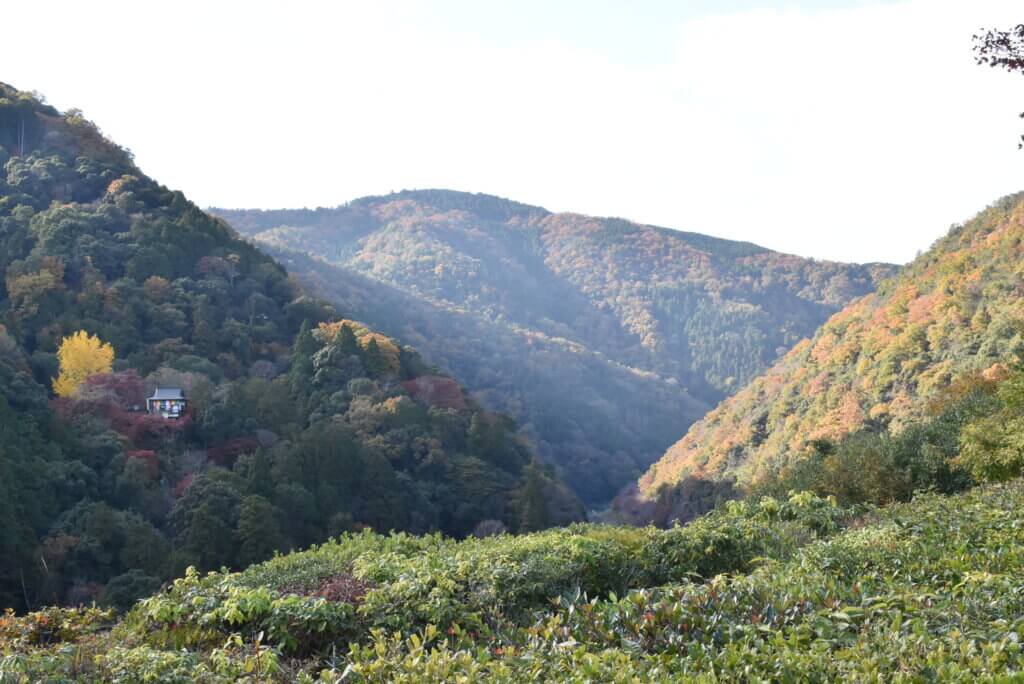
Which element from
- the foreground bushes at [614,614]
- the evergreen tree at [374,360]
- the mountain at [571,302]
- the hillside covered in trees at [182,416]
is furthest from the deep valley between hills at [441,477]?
the mountain at [571,302]

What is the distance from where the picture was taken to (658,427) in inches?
3543

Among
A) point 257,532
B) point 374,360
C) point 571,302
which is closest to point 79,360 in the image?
point 374,360

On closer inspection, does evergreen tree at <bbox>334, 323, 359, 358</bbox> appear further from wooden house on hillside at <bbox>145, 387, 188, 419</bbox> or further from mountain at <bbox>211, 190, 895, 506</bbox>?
mountain at <bbox>211, 190, 895, 506</bbox>

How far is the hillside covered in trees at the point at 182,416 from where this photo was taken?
86.5ft

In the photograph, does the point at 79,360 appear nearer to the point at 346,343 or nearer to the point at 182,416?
the point at 182,416

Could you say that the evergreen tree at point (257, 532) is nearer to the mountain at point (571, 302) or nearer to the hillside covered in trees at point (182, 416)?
the hillside covered in trees at point (182, 416)

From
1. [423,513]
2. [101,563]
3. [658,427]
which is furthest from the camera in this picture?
[658,427]

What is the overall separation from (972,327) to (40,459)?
32.4m

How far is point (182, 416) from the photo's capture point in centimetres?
3562

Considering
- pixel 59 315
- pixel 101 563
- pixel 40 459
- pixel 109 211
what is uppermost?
pixel 109 211

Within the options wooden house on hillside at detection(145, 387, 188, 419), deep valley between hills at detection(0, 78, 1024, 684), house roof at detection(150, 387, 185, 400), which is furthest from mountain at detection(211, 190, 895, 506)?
wooden house on hillside at detection(145, 387, 188, 419)

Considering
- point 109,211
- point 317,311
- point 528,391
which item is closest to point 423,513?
point 317,311

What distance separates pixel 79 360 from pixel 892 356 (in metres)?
33.0

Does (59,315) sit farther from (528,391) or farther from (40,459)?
(528,391)
